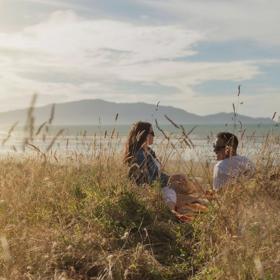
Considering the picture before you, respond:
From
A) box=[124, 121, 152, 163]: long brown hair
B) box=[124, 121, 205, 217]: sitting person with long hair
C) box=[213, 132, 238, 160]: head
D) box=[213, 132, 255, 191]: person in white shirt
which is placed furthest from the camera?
box=[213, 132, 238, 160]: head

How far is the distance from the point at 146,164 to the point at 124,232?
217 centimetres

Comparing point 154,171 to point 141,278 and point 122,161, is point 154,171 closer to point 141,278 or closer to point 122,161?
point 122,161

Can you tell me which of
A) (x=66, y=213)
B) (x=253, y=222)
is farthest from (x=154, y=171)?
(x=253, y=222)

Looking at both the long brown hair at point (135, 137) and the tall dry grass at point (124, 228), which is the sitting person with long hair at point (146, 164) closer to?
the long brown hair at point (135, 137)

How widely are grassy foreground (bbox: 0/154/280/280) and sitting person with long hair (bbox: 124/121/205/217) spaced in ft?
1.62

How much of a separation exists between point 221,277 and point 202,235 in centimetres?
93

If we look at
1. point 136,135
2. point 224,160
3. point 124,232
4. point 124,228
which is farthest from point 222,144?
point 124,232

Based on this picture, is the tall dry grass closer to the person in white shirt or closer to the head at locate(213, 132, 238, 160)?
the person in white shirt

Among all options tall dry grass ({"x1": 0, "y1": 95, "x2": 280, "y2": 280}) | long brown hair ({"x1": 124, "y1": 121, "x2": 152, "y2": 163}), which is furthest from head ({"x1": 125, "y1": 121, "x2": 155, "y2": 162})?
tall dry grass ({"x1": 0, "y1": 95, "x2": 280, "y2": 280})

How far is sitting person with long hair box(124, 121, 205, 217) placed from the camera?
6.60 meters

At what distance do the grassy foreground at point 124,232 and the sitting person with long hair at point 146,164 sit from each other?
49cm

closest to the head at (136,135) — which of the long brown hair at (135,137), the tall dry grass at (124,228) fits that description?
the long brown hair at (135,137)

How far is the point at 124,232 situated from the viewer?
15.6 ft

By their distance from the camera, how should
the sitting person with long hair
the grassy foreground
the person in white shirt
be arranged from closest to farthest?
the grassy foreground < the sitting person with long hair < the person in white shirt
